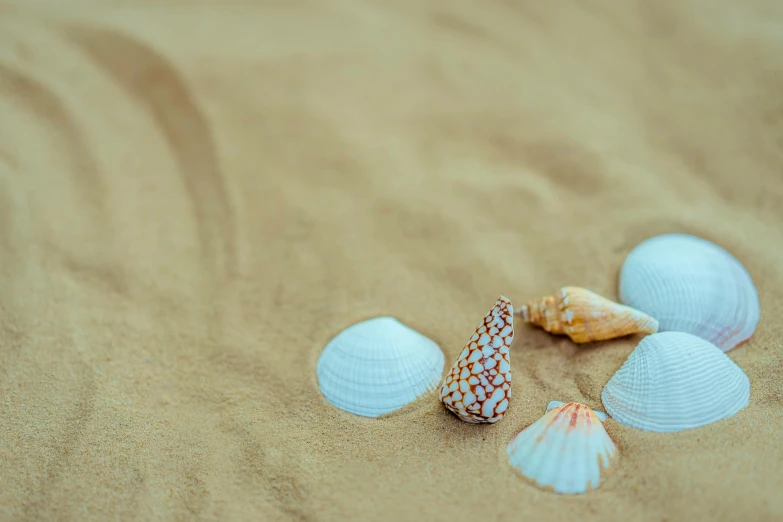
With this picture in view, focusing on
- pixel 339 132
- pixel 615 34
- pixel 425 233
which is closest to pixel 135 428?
pixel 425 233

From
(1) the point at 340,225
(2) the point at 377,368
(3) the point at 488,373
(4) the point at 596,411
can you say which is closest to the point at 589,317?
(4) the point at 596,411

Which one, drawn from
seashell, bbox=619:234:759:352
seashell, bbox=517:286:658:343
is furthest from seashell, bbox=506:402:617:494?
seashell, bbox=619:234:759:352

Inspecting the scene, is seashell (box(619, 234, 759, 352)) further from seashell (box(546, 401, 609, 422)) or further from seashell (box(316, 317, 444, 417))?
seashell (box(316, 317, 444, 417))

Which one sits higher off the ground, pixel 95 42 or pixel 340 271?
pixel 95 42

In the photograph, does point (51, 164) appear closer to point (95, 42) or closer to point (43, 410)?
point (95, 42)

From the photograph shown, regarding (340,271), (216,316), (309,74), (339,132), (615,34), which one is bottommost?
(216,316)

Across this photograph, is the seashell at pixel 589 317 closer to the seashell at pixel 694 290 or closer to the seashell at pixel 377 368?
the seashell at pixel 694 290
